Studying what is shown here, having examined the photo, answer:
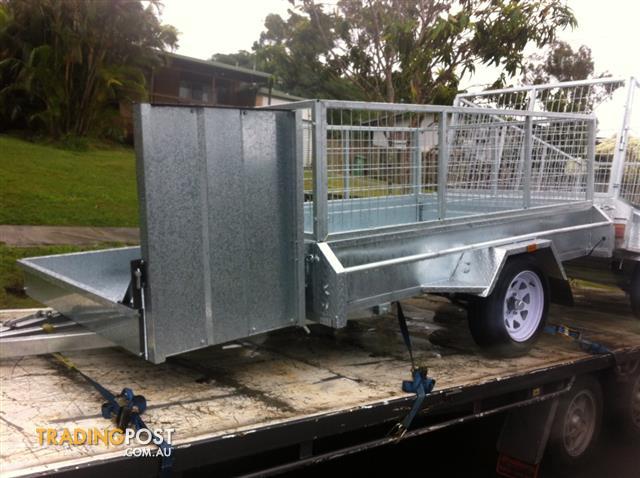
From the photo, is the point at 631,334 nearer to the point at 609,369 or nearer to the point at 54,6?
the point at 609,369

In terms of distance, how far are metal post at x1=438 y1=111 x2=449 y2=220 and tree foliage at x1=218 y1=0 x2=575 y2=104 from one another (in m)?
3.95

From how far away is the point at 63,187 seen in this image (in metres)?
11.9

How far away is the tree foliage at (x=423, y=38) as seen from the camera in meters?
8.23

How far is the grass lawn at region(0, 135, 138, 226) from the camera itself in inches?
392

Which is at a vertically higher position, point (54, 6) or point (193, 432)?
point (54, 6)

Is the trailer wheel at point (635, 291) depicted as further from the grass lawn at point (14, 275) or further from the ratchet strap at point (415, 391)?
the grass lawn at point (14, 275)

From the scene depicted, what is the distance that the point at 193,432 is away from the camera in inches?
97.1

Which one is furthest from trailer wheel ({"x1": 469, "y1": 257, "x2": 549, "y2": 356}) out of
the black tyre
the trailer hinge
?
the trailer hinge

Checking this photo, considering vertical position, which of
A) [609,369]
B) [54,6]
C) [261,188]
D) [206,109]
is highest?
[54,6]

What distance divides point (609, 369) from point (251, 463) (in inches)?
109

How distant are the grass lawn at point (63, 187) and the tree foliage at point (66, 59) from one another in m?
1.28

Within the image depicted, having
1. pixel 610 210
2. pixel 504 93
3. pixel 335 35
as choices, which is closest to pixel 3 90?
pixel 335 35

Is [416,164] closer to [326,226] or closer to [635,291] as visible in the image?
[326,226]

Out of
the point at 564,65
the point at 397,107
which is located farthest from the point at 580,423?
the point at 564,65
